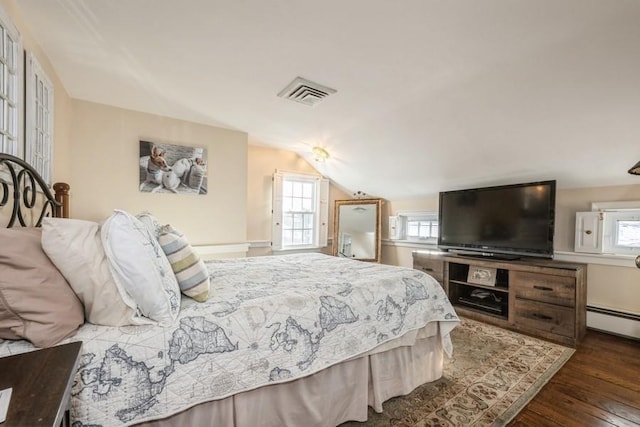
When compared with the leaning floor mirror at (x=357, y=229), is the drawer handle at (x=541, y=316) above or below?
below

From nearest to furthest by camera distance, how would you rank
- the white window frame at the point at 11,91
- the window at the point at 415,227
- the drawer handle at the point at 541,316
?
1. the white window frame at the point at 11,91
2. the drawer handle at the point at 541,316
3. the window at the point at 415,227

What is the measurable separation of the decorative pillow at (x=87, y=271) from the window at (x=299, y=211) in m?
3.41

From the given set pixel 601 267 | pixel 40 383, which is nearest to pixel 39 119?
pixel 40 383

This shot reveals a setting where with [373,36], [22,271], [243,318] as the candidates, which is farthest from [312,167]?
[22,271]

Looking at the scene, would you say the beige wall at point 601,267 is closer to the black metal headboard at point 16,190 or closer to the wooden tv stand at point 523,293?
the wooden tv stand at point 523,293

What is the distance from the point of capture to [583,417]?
5.64ft

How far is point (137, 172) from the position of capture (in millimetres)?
3209

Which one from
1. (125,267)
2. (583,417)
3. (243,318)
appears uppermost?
(125,267)

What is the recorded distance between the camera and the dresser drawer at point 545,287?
105 inches

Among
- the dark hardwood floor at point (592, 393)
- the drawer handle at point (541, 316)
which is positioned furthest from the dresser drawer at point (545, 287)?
the dark hardwood floor at point (592, 393)

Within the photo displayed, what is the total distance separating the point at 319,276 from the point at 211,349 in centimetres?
96

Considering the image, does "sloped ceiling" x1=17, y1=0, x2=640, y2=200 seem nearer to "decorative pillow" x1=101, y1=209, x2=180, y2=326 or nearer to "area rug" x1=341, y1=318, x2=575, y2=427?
"decorative pillow" x1=101, y1=209, x2=180, y2=326

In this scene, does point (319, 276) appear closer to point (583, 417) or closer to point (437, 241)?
point (583, 417)

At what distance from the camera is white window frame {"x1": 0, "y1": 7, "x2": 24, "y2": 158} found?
1.49 m
